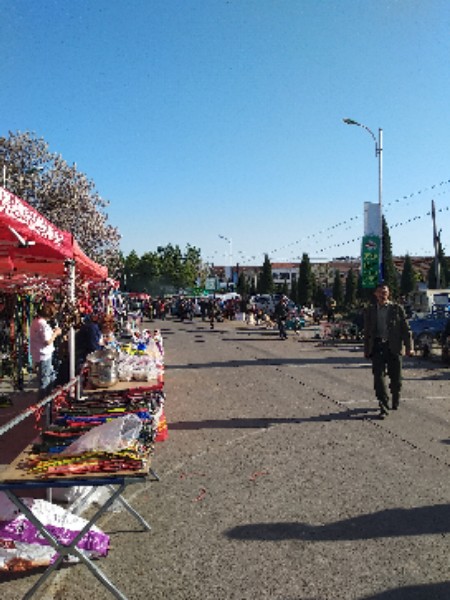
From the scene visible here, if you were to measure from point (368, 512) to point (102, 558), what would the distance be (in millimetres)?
2110

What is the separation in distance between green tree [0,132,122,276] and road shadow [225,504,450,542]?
78.3ft

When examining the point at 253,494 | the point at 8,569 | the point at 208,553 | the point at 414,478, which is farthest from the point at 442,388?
the point at 8,569

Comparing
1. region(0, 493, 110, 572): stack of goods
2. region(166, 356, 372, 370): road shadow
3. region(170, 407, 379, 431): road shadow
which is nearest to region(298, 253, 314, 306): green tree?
region(166, 356, 372, 370): road shadow


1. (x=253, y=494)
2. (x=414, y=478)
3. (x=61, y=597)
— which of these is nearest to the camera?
(x=61, y=597)

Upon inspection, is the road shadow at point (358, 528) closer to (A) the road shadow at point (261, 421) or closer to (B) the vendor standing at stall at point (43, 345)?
(A) the road shadow at point (261, 421)

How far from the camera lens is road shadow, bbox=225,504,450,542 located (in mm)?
4375

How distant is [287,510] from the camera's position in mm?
4914

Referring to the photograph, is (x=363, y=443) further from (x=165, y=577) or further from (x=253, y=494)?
(x=165, y=577)

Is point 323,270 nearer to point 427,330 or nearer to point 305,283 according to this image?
point 305,283

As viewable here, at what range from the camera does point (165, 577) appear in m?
3.76

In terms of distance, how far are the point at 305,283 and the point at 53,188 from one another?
48315 mm

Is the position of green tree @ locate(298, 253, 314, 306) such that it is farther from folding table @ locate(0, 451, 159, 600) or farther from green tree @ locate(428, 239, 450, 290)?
folding table @ locate(0, 451, 159, 600)

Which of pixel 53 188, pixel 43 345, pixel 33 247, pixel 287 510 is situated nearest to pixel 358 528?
pixel 287 510

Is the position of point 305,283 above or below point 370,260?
above
